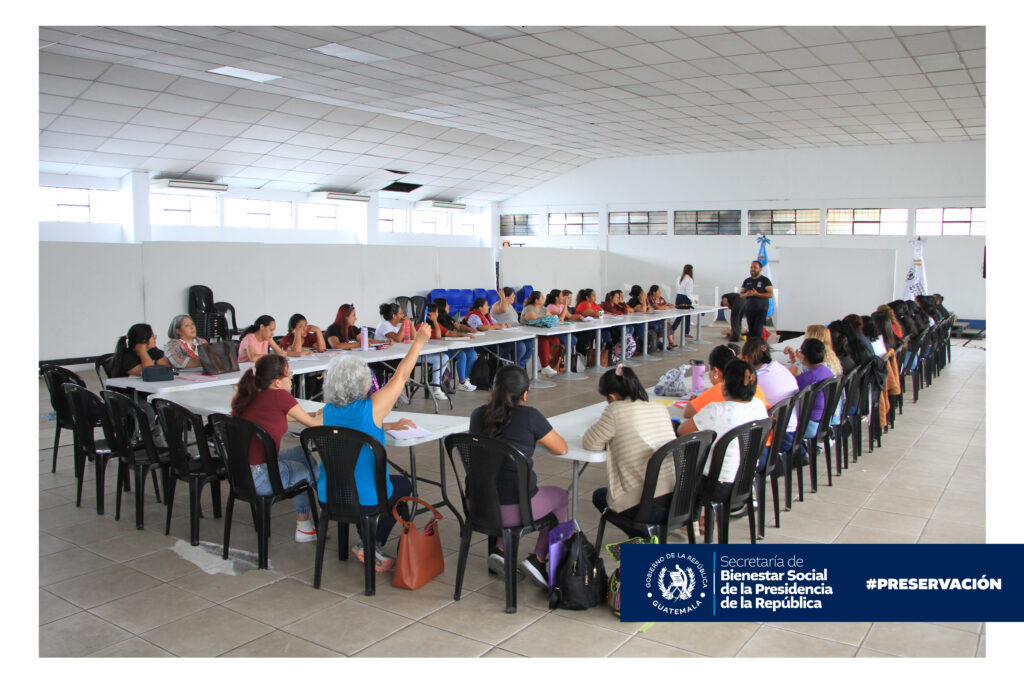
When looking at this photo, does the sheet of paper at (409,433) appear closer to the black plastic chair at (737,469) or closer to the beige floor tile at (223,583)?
the beige floor tile at (223,583)

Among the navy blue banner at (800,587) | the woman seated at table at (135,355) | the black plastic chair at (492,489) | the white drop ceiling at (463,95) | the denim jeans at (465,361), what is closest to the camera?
the navy blue banner at (800,587)

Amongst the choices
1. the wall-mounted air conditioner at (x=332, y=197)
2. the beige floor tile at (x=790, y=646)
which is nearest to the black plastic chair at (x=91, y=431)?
the beige floor tile at (x=790, y=646)

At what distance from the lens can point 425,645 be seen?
2881mm

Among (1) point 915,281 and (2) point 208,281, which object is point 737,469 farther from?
(1) point 915,281

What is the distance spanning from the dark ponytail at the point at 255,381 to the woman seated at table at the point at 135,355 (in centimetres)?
196

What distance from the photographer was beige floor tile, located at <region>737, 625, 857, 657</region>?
2.81m

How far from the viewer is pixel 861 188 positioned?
1485 centimetres

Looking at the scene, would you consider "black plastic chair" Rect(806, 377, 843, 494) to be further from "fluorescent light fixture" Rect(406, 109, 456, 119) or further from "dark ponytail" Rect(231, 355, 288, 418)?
"fluorescent light fixture" Rect(406, 109, 456, 119)

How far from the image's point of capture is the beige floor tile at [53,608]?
3.11 meters

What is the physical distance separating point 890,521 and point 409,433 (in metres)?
2.65

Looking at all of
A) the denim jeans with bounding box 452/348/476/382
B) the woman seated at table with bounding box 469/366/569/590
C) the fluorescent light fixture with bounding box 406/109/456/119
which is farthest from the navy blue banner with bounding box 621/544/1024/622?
the fluorescent light fixture with bounding box 406/109/456/119

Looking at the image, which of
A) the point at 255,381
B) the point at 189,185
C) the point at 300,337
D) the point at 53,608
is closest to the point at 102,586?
the point at 53,608

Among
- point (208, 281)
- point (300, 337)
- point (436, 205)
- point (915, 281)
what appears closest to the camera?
point (300, 337)
